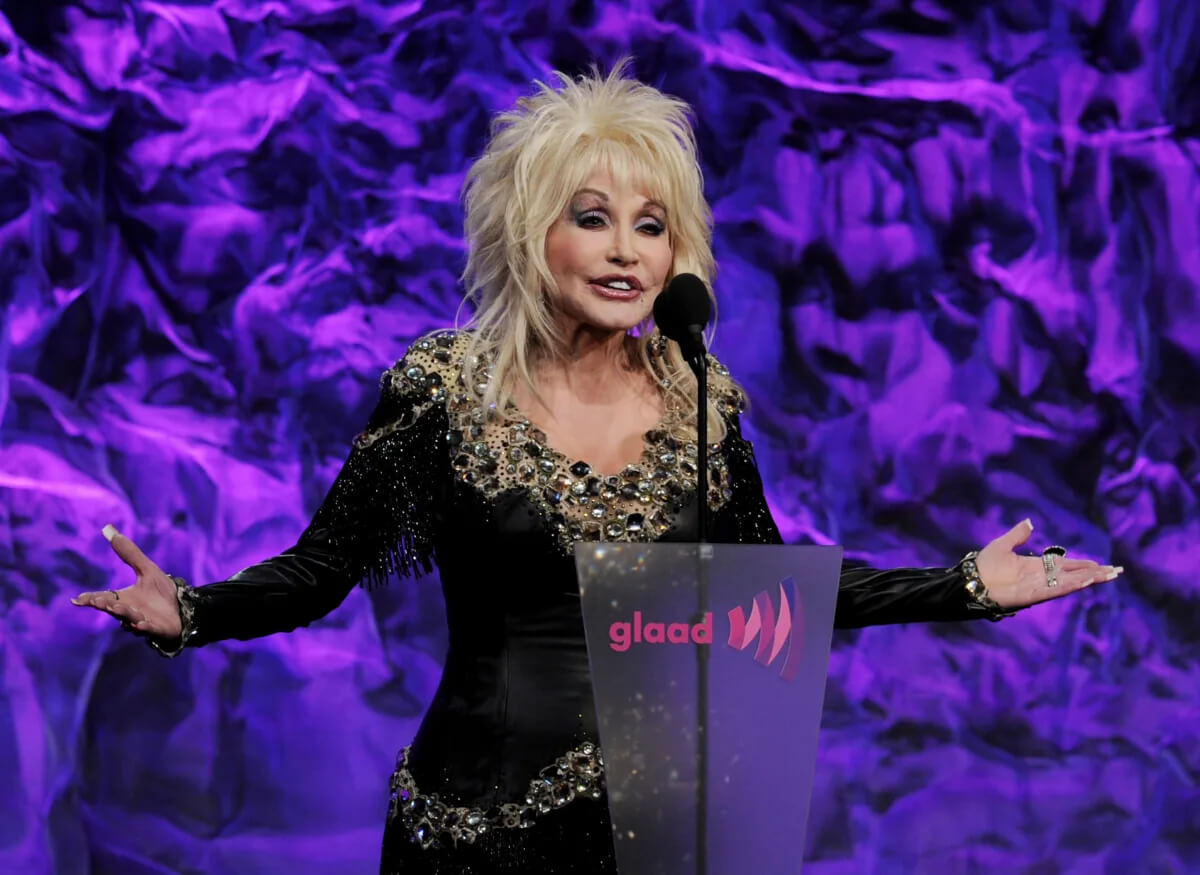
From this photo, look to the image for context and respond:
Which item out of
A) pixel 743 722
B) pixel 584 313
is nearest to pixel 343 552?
pixel 584 313

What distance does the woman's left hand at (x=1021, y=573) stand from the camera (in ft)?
4.86

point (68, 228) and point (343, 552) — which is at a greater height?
point (68, 228)

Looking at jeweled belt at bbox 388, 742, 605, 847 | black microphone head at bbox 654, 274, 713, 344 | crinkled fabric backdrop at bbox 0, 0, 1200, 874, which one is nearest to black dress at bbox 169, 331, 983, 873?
jeweled belt at bbox 388, 742, 605, 847

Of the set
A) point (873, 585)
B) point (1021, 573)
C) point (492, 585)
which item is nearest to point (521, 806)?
point (492, 585)

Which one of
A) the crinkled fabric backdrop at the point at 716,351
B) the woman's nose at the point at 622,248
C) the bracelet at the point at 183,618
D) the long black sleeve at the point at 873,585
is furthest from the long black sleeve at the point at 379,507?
the crinkled fabric backdrop at the point at 716,351

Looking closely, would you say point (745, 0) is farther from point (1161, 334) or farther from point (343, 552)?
point (343, 552)

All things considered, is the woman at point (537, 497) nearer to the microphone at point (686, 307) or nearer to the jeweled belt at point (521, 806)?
the jeweled belt at point (521, 806)

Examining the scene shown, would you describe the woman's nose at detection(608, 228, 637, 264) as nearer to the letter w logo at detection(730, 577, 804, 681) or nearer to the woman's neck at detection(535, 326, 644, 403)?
the woman's neck at detection(535, 326, 644, 403)

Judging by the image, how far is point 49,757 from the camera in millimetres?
2656

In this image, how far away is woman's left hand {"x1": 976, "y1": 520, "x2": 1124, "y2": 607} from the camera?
1482mm

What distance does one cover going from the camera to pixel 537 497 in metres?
1.57

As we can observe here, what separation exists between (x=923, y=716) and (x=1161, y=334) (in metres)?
0.92

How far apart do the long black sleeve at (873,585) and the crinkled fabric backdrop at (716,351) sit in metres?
1.04

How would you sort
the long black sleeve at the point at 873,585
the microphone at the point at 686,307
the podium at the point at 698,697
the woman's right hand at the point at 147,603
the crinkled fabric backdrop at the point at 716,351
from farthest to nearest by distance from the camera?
1. the crinkled fabric backdrop at the point at 716,351
2. the long black sleeve at the point at 873,585
3. the woman's right hand at the point at 147,603
4. the microphone at the point at 686,307
5. the podium at the point at 698,697
